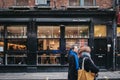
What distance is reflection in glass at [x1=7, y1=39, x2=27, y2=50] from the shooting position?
2678 cm

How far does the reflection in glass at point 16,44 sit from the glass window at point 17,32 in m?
0.33

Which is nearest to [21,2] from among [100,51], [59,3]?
[59,3]

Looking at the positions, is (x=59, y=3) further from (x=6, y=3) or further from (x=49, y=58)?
(x=49, y=58)

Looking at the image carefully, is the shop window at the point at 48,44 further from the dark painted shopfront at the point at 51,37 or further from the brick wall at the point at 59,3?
the brick wall at the point at 59,3

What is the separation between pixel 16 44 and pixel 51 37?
2.39m

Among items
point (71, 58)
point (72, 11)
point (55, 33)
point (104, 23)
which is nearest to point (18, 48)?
point (55, 33)

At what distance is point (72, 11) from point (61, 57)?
316 cm

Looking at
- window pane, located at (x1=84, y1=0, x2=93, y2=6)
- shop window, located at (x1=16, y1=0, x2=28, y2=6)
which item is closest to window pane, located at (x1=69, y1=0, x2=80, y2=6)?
window pane, located at (x1=84, y1=0, x2=93, y2=6)

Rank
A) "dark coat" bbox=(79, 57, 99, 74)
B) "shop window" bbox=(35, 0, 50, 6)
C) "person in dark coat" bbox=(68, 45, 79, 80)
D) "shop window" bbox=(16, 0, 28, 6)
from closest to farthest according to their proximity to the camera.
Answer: "dark coat" bbox=(79, 57, 99, 74), "person in dark coat" bbox=(68, 45, 79, 80), "shop window" bbox=(35, 0, 50, 6), "shop window" bbox=(16, 0, 28, 6)

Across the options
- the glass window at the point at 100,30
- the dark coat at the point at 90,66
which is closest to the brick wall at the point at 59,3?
the glass window at the point at 100,30

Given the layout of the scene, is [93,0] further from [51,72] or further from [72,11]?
[51,72]

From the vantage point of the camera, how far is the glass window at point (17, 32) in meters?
26.8

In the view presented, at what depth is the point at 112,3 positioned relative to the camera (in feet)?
88.4

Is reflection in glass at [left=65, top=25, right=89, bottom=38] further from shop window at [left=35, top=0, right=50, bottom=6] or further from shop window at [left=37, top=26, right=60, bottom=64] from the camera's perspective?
shop window at [left=35, top=0, right=50, bottom=6]
